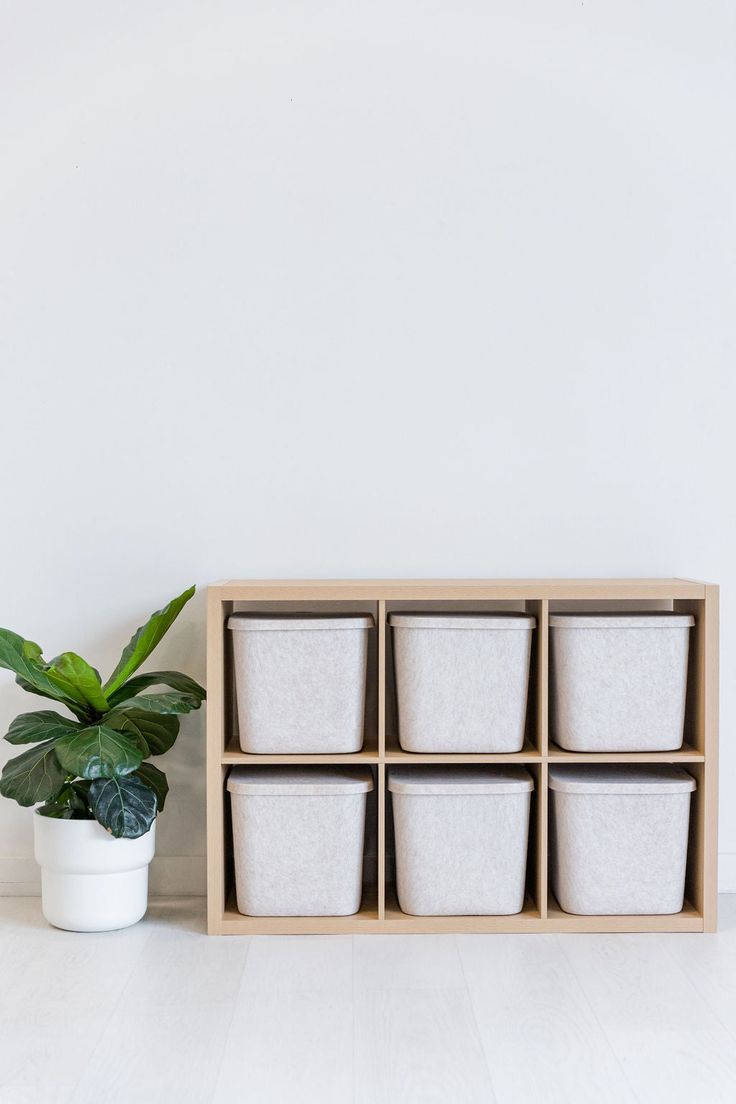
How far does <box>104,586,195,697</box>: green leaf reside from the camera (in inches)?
84.8

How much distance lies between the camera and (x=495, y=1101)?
4.87 feet

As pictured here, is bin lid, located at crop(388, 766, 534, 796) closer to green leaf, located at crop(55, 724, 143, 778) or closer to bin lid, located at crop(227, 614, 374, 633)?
bin lid, located at crop(227, 614, 374, 633)

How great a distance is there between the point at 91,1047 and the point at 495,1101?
0.63 metres

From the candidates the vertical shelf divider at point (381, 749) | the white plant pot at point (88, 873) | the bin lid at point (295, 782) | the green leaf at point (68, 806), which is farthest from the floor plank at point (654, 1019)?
the green leaf at point (68, 806)

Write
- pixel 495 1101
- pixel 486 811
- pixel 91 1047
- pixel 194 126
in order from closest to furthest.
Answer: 1. pixel 495 1101
2. pixel 91 1047
3. pixel 486 811
4. pixel 194 126

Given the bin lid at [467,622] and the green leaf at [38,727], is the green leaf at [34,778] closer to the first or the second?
the green leaf at [38,727]

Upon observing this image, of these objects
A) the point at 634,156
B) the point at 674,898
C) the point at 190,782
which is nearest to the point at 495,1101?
the point at 674,898

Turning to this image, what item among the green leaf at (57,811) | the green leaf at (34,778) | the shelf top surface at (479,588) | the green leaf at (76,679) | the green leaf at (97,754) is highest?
the shelf top surface at (479,588)

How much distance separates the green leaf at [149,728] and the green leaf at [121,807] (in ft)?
0.34

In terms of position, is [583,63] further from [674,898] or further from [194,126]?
[674,898]

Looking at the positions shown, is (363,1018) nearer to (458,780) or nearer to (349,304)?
(458,780)

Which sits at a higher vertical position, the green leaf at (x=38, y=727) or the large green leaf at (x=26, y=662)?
the large green leaf at (x=26, y=662)

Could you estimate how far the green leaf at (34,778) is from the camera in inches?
80.7

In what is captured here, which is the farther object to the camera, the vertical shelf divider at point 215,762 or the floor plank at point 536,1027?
the vertical shelf divider at point 215,762
